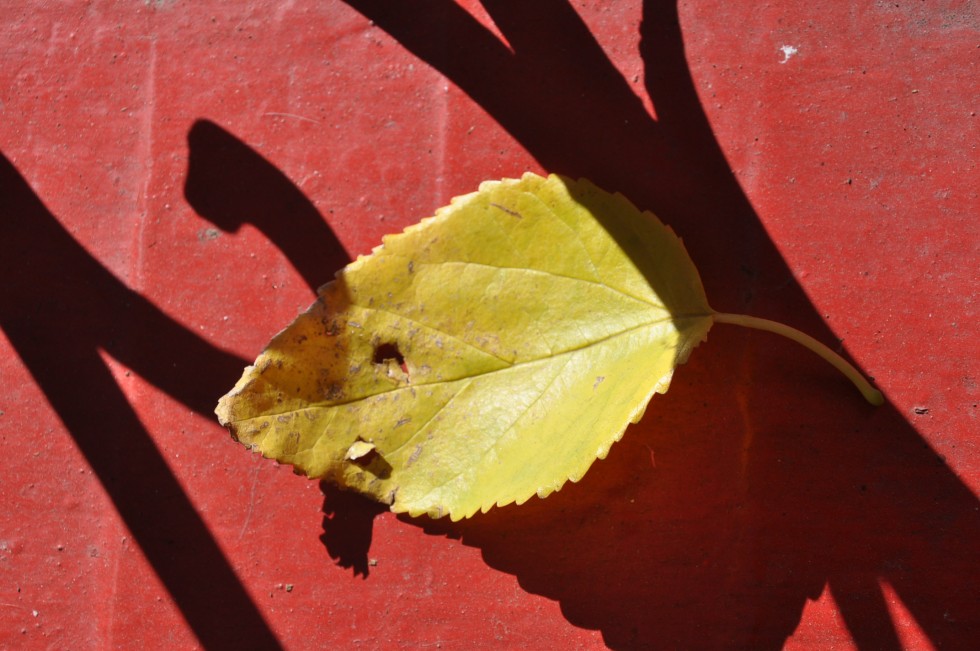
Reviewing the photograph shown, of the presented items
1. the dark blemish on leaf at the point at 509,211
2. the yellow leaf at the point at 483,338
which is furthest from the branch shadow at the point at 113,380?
the dark blemish on leaf at the point at 509,211

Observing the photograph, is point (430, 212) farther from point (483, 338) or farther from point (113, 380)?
point (113, 380)

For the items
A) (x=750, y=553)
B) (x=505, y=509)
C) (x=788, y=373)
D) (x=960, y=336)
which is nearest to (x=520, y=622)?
(x=505, y=509)

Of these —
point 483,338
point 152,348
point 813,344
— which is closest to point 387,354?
point 483,338

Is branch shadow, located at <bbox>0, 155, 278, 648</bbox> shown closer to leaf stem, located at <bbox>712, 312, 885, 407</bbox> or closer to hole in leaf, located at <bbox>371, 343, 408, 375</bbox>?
hole in leaf, located at <bbox>371, 343, 408, 375</bbox>

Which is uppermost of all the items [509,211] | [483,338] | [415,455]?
[509,211]

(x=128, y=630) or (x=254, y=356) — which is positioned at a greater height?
(x=254, y=356)

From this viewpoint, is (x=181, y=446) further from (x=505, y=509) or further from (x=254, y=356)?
(x=505, y=509)

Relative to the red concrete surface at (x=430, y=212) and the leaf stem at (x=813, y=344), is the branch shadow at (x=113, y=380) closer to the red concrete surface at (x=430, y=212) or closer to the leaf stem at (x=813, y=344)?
the red concrete surface at (x=430, y=212)
